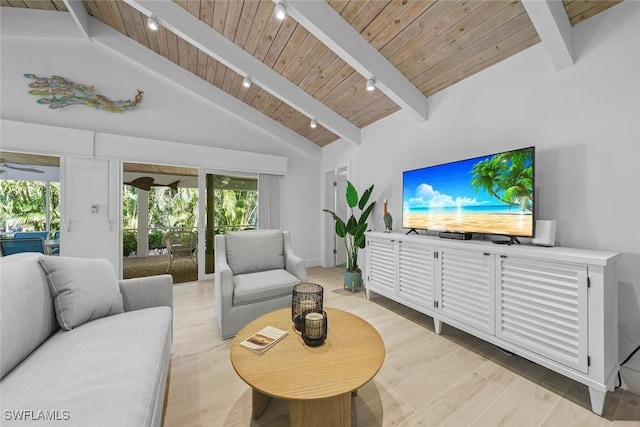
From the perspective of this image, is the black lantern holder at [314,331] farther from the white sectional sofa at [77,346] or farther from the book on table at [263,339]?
Result: the white sectional sofa at [77,346]

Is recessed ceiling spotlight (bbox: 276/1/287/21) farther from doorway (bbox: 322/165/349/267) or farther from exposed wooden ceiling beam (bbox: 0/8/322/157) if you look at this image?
doorway (bbox: 322/165/349/267)

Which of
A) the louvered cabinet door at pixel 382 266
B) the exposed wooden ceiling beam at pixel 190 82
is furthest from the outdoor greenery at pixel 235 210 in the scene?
the louvered cabinet door at pixel 382 266

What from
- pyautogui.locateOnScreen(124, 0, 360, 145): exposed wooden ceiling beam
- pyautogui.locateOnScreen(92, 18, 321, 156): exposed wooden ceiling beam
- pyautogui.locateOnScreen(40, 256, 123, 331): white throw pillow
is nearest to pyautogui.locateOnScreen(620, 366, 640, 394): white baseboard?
pyautogui.locateOnScreen(40, 256, 123, 331): white throw pillow

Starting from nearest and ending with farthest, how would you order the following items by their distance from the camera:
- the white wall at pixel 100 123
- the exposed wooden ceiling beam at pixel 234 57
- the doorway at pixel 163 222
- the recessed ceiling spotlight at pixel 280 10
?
the recessed ceiling spotlight at pixel 280 10, the exposed wooden ceiling beam at pixel 234 57, the white wall at pixel 100 123, the doorway at pixel 163 222

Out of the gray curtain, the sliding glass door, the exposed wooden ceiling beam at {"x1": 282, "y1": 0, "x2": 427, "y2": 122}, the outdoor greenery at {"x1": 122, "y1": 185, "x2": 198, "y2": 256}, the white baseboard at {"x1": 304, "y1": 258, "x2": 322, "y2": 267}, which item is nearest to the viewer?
the exposed wooden ceiling beam at {"x1": 282, "y1": 0, "x2": 427, "y2": 122}

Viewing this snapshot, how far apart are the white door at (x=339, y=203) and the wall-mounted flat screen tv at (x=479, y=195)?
2.41 metres

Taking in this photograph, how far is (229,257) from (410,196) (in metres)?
2.18

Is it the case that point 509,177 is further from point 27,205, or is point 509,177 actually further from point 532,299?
point 27,205

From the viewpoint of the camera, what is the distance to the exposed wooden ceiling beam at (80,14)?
9.61 feet

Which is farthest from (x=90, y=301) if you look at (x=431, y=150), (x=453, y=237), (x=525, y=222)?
(x=431, y=150)

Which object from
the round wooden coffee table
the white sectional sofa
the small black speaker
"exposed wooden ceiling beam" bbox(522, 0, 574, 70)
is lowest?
the round wooden coffee table

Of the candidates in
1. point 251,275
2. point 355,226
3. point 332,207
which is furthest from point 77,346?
point 332,207

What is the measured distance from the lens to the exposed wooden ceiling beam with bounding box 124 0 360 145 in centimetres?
263

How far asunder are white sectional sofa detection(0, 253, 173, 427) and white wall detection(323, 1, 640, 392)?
283 centimetres
